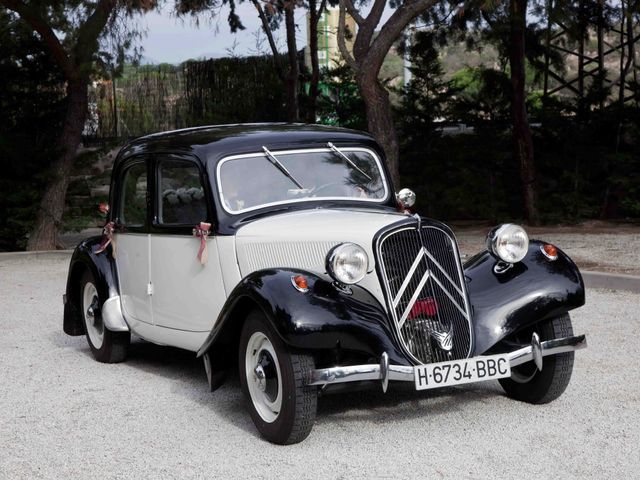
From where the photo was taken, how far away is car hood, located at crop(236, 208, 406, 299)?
225 inches

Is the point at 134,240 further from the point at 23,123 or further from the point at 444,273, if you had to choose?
the point at 23,123

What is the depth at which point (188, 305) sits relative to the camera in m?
6.64

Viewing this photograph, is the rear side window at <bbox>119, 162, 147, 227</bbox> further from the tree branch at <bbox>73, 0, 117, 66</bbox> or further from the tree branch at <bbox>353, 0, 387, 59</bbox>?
the tree branch at <bbox>73, 0, 117, 66</bbox>

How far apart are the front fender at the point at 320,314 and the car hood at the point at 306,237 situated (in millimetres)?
210

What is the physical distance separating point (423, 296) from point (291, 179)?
56.6 inches

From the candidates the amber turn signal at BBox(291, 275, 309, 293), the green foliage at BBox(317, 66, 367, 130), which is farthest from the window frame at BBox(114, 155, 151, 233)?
the green foliage at BBox(317, 66, 367, 130)

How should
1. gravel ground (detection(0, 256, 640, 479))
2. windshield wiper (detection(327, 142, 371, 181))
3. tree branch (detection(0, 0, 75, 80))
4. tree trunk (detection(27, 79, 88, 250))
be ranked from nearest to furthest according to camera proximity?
gravel ground (detection(0, 256, 640, 479)) → windshield wiper (detection(327, 142, 371, 181)) → tree branch (detection(0, 0, 75, 80)) → tree trunk (detection(27, 79, 88, 250))

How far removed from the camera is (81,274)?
328 inches

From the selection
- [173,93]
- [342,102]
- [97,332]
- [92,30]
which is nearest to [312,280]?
[97,332]

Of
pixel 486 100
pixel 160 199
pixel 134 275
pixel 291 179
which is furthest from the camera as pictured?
pixel 486 100

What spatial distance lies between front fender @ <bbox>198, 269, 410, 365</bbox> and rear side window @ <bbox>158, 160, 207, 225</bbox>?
3.84 feet

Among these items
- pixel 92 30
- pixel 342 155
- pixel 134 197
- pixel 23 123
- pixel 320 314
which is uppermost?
pixel 92 30

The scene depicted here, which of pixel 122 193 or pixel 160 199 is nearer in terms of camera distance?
pixel 160 199

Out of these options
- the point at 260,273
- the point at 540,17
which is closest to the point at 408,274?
the point at 260,273
